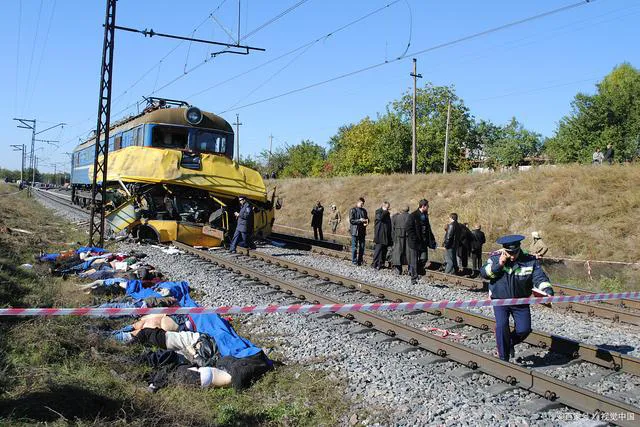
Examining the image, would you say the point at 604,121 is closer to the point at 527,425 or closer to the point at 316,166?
the point at 527,425

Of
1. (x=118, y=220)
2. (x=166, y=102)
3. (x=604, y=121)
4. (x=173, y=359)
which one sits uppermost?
(x=604, y=121)

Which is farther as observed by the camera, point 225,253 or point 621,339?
point 225,253

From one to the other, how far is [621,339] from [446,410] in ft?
13.0

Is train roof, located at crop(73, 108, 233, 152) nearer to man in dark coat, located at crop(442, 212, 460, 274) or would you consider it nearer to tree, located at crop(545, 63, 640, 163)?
man in dark coat, located at crop(442, 212, 460, 274)

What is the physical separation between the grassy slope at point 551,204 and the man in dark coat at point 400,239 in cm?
713

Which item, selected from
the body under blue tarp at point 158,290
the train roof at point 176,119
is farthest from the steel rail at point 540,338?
the train roof at point 176,119

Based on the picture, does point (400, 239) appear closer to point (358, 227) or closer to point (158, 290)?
point (358, 227)

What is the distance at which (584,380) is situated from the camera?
545cm

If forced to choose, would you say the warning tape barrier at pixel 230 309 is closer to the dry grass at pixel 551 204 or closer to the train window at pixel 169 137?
the dry grass at pixel 551 204

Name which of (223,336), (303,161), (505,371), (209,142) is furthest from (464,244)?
(303,161)

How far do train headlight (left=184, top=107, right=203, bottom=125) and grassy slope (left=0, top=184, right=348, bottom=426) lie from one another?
10.6 meters

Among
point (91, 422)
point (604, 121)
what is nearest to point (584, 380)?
point (91, 422)

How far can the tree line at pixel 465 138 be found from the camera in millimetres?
33125

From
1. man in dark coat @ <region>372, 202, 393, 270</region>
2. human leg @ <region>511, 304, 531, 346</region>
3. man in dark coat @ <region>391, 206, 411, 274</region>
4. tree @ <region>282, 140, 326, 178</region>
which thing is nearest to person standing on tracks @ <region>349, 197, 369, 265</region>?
man in dark coat @ <region>372, 202, 393, 270</region>
